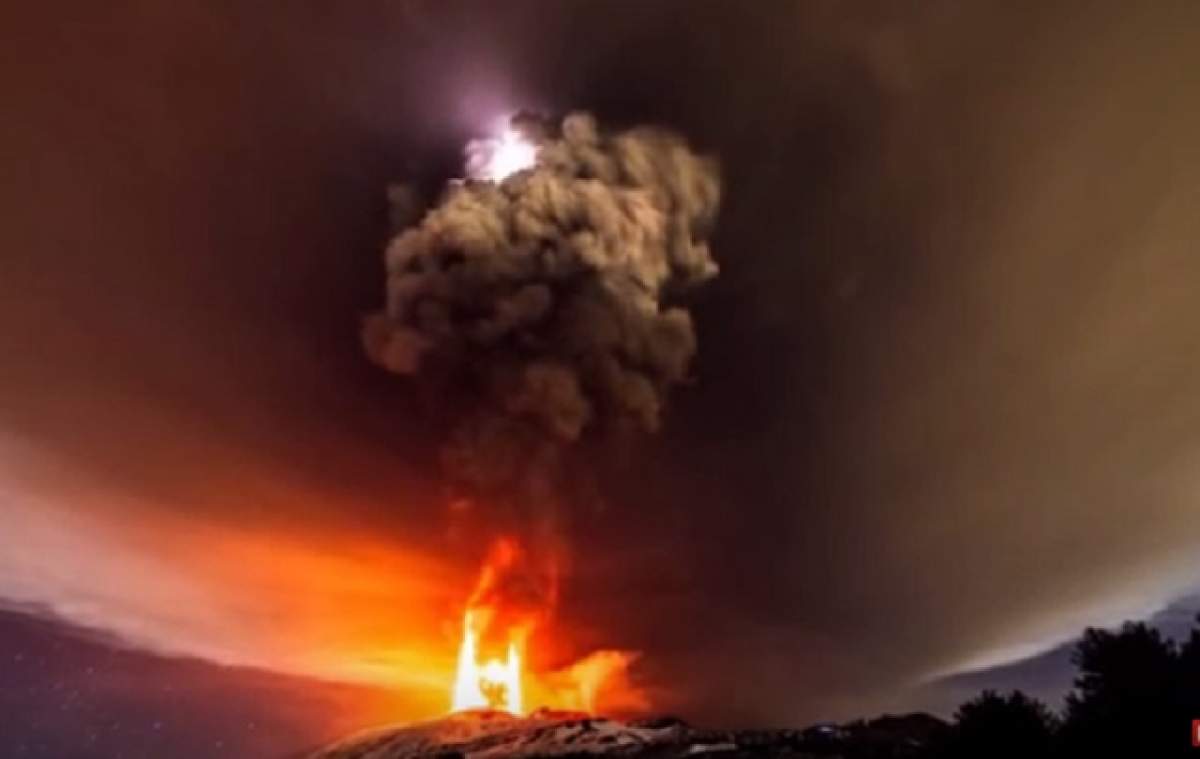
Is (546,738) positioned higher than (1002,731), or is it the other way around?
(546,738)

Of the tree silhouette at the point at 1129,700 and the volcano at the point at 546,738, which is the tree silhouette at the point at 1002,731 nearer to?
the tree silhouette at the point at 1129,700

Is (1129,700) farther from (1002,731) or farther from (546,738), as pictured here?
(546,738)

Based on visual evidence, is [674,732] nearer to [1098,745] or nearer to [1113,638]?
[1113,638]

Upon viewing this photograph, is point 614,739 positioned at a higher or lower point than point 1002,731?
higher

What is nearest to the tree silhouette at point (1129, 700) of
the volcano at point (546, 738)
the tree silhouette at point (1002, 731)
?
the tree silhouette at point (1002, 731)

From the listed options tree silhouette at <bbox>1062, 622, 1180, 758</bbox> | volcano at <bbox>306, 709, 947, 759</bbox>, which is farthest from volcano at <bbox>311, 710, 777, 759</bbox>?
tree silhouette at <bbox>1062, 622, 1180, 758</bbox>

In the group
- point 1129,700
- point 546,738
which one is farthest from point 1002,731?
point 546,738

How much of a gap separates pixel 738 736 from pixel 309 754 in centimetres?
7438

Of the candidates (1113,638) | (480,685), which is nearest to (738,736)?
(480,685)

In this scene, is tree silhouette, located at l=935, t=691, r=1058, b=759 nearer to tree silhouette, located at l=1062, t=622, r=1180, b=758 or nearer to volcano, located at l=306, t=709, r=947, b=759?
tree silhouette, located at l=1062, t=622, r=1180, b=758

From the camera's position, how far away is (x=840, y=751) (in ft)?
421

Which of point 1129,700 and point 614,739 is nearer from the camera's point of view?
point 1129,700

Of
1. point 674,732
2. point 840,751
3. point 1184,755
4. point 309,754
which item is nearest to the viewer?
point 1184,755

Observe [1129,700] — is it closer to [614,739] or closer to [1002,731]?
[1002,731]
